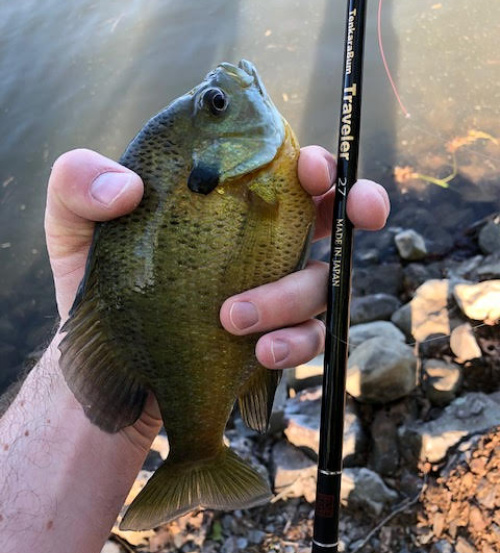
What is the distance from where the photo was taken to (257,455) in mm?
3691

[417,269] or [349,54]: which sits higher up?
[349,54]

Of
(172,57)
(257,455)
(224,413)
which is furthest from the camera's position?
(172,57)

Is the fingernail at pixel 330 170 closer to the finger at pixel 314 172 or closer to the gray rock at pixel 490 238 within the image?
the finger at pixel 314 172

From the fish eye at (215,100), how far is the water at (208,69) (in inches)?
159

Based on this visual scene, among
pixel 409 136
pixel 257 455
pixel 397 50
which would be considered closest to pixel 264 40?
pixel 397 50

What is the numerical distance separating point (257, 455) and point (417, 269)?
2.29 meters

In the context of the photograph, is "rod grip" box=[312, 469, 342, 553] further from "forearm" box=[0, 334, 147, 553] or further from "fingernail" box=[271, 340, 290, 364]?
"forearm" box=[0, 334, 147, 553]

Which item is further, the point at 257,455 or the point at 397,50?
the point at 397,50

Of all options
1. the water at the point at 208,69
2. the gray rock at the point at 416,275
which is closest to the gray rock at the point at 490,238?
the water at the point at 208,69

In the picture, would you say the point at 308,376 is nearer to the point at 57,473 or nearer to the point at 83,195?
the point at 57,473

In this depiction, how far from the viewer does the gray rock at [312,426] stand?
3.48m

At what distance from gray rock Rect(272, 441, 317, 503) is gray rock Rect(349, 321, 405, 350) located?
887mm

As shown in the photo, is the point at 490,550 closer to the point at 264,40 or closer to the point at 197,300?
the point at 197,300

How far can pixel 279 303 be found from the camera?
1757 mm
